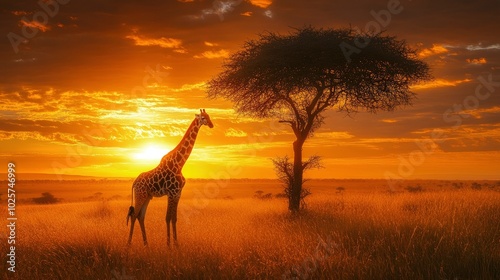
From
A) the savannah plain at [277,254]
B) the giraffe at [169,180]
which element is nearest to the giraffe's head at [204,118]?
the giraffe at [169,180]

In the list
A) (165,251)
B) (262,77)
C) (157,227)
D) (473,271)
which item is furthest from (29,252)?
(262,77)

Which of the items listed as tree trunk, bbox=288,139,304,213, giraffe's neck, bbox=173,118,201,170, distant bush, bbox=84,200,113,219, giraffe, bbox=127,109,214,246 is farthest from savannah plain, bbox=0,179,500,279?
distant bush, bbox=84,200,113,219

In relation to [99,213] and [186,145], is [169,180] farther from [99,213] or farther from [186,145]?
[99,213]

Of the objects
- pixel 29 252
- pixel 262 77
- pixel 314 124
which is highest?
pixel 262 77

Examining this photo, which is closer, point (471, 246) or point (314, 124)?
point (471, 246)

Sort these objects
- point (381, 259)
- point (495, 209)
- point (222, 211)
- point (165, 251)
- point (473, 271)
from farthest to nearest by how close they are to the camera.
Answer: point (222, 211)
point (495, 209)
point (165, 251)
point (381, 259)
point (473, 271)

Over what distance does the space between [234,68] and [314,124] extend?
12.7ft

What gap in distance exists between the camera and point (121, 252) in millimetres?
10477

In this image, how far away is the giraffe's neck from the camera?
11375mm

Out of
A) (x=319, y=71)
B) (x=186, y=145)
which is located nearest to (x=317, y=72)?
(x=319, y=71)

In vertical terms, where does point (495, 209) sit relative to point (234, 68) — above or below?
below

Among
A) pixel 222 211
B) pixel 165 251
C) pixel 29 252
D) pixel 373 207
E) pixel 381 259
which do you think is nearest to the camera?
pixel 381 259

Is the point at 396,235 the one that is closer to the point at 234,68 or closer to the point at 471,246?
the point at 471,246

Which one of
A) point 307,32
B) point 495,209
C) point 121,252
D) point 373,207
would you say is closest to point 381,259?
point 121,252
